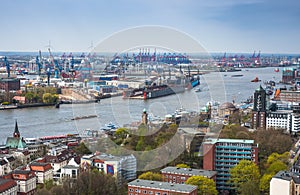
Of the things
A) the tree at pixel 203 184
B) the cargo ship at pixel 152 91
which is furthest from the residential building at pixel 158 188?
the cargo ship at pixel 152 91

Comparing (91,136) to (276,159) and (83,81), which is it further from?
(83,81)

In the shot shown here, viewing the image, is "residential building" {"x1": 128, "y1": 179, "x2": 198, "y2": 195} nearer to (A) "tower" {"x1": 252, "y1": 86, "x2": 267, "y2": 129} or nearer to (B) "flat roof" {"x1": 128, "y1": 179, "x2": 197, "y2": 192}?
(B) "flat roof" {"x1": 128, "y1": 179, "x2": 197, "y2": 192}

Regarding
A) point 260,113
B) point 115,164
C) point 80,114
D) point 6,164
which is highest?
point 80,114

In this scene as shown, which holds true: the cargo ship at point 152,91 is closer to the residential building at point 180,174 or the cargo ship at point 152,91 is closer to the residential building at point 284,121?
the residential building at point 284,121

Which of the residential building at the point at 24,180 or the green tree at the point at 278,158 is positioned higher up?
the green tree at the point at 278,158

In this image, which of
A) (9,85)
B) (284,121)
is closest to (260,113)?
(284,121)

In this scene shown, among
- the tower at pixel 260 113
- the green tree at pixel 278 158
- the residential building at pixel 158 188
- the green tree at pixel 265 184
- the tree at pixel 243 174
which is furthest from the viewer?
the tower at pixel 260 113

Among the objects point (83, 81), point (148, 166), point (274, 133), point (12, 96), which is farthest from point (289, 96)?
point (148, 166)

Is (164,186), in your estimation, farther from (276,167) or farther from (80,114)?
(80,114)
